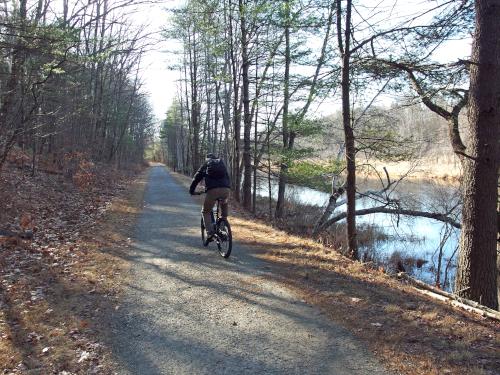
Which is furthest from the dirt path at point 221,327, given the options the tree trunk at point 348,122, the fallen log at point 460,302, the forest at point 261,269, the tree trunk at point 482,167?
the tree trunk at point 482,167

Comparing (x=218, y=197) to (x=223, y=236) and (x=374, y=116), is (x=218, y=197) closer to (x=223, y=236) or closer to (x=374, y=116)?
(x=223, y=236)

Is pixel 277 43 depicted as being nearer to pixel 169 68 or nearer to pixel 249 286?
pixel 249 286

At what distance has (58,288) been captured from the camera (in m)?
6.38

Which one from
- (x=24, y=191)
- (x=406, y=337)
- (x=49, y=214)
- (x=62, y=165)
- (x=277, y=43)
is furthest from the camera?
(x=62, y=165)

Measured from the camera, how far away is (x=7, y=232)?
8.98 m

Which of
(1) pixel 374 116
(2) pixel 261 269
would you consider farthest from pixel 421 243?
(2) pixel 261 269

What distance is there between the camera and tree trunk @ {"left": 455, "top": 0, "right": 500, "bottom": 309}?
6238mm

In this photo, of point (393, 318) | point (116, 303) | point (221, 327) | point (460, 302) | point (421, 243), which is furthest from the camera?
point (421, 243)

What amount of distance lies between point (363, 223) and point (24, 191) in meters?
14.9

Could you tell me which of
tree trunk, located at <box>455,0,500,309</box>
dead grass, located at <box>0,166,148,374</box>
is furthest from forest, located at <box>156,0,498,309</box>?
dead grass, located at <box>0,166,148,374</box>

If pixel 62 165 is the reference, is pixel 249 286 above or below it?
below

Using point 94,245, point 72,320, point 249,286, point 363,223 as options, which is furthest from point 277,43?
point 72,320

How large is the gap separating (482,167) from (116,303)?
5.79m

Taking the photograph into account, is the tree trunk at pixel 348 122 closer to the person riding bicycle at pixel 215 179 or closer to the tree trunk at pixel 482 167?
the tree trunk at pixel 482 167
